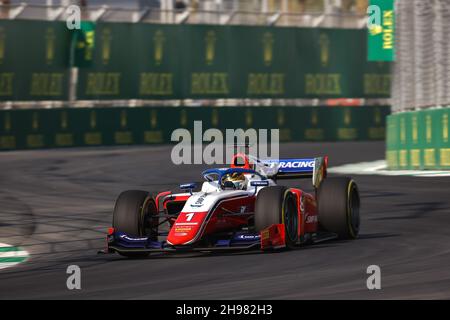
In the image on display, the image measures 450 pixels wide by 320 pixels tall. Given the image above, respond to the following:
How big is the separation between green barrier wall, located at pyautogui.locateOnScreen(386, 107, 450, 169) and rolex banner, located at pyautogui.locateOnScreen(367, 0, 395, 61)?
170 centimetres

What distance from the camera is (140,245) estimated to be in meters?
11.9

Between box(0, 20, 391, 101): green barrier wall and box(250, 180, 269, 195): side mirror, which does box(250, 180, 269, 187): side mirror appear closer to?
box(250, 180, 269, 195): side mirror

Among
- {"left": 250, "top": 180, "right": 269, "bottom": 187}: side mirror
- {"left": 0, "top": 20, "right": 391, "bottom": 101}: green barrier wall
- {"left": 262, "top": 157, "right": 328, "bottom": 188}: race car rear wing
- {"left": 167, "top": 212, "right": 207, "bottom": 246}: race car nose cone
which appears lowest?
{"left": 167, "top": 212, "right": 207, "bottom": 246}: race car nose cone

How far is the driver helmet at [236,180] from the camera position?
12.8 metres

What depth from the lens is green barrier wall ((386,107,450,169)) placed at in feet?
79.6

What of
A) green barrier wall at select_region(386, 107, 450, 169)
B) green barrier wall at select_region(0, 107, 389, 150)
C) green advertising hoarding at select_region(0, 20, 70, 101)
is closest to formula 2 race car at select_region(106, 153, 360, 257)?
green barrier wall at select_region(386, 107, 450, 169)

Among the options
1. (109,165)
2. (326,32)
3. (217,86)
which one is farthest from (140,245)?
(326,32)

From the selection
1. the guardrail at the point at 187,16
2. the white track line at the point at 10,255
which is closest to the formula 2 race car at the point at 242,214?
the white track line at the point at 10,255

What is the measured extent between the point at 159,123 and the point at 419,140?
48.7ft

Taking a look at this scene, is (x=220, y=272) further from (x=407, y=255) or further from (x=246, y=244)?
(x=407, y=255)

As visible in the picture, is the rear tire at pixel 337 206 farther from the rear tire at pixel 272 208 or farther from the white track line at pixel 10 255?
the white track line at pixel 10 255

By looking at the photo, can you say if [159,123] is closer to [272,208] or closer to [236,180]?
[236,180]

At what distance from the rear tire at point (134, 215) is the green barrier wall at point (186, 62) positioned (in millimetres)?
23932

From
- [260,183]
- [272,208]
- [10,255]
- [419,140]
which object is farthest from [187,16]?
[272,208]
